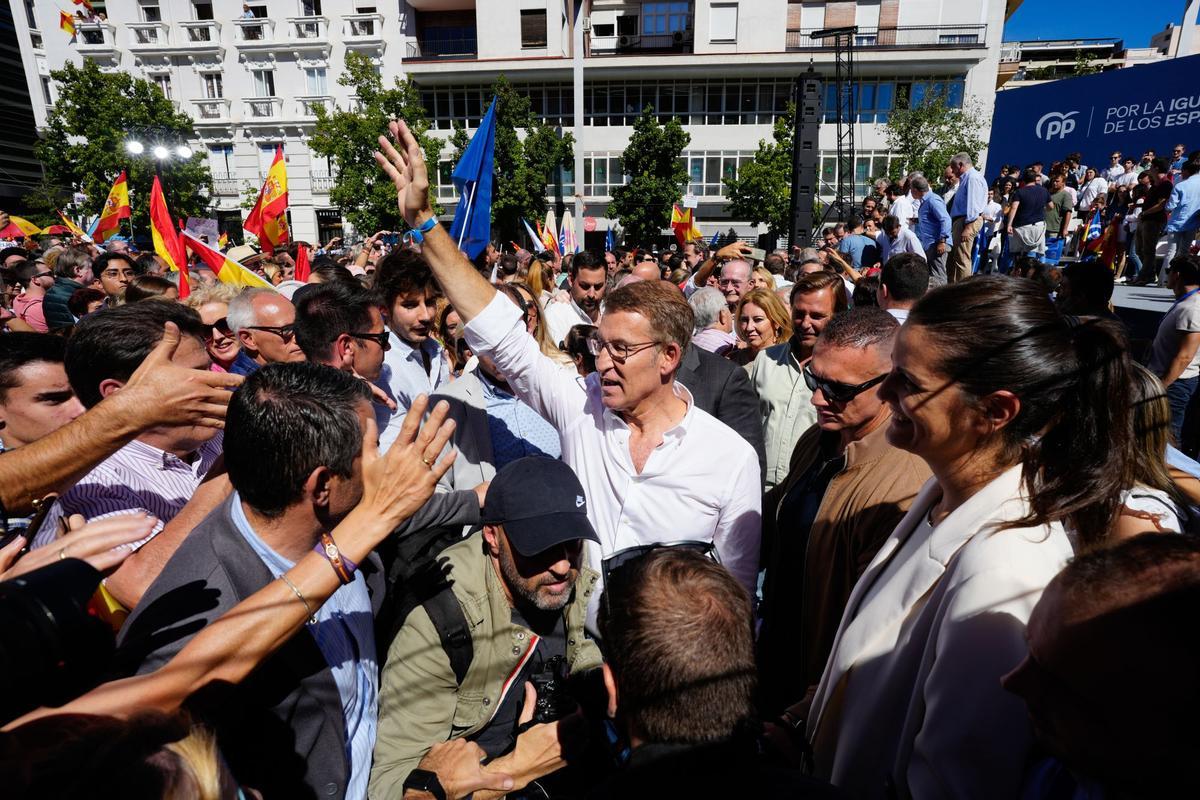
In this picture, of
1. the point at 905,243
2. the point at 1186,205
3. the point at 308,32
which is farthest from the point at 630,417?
the point at 308,32

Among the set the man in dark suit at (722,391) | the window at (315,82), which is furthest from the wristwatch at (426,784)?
the window at (315,82)

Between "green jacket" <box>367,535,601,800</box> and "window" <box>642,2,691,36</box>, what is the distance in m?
43.8

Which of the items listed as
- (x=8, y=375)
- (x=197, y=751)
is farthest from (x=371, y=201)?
(x=197, y=751)

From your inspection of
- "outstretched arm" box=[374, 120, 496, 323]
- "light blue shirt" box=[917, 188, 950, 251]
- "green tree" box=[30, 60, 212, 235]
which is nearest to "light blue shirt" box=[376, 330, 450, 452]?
"outstretched arm" box=[374, 120, 496, 323]

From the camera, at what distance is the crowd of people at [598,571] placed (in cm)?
113

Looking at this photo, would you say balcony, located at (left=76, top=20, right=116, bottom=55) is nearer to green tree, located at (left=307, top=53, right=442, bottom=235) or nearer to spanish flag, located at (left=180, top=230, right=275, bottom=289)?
green tree, located at (left=307, top=53, right=442, bottom=235)

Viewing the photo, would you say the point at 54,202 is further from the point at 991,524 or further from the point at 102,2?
the point at 991,524

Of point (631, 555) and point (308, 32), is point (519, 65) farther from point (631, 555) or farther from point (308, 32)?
point (631, 555)

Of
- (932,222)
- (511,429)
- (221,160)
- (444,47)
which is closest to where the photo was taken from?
(511,429)

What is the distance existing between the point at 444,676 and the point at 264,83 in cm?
4551

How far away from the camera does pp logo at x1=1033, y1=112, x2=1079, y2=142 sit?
600 inches

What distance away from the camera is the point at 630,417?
2764 millimetres

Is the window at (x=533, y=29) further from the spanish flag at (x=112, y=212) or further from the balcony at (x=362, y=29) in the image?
the spanish flag at (x=112, y=212)

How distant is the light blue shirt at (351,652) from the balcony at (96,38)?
51.3 metres
